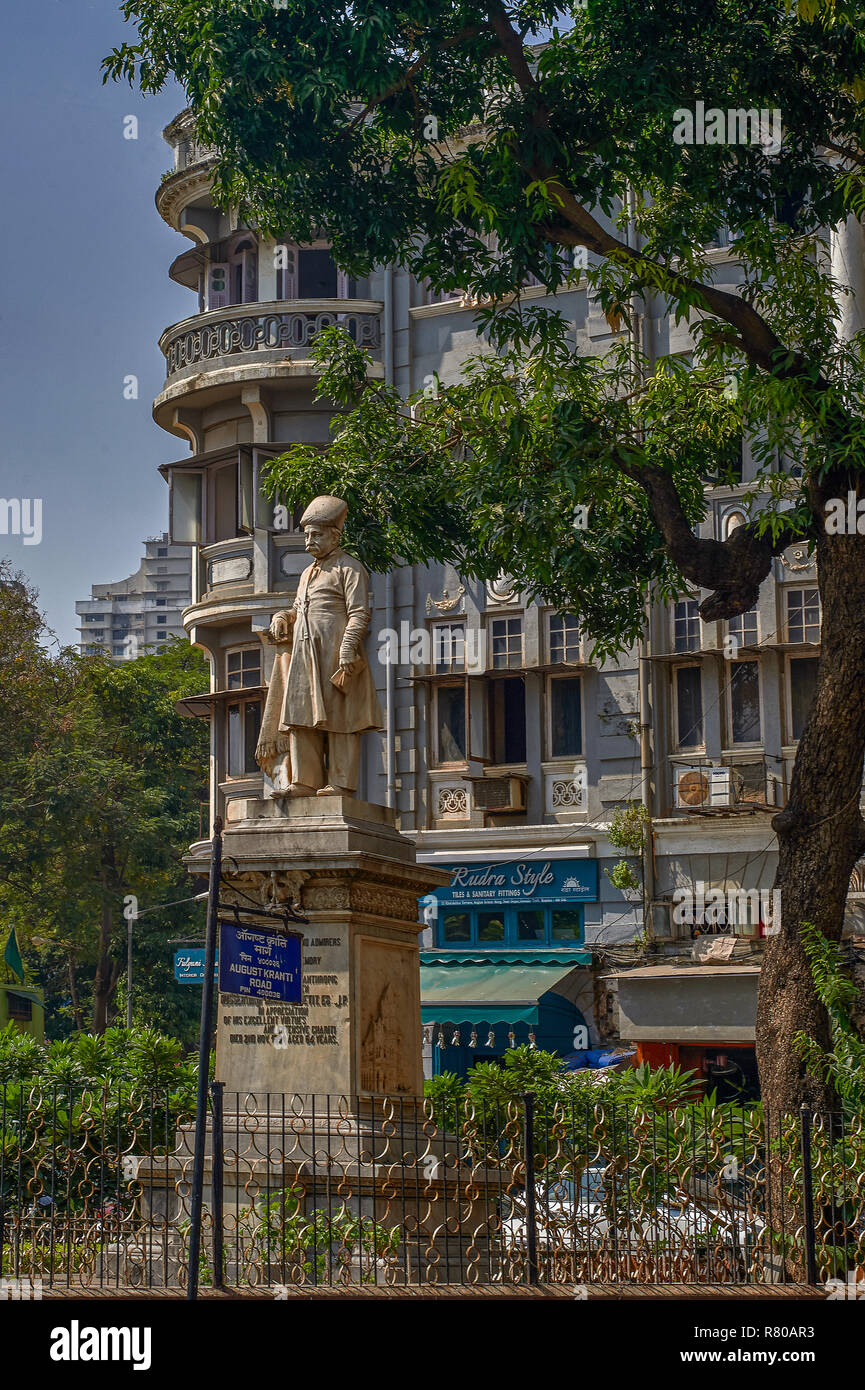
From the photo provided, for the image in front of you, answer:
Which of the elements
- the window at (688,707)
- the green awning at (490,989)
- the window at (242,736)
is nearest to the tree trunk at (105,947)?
the window at (242,736)

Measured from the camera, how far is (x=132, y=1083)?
14.4 metres

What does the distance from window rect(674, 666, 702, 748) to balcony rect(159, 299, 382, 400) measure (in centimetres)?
848

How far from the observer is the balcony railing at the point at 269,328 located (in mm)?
31109

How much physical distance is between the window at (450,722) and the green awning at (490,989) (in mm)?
3507

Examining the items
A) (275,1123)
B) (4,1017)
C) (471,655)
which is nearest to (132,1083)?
(275,1123)

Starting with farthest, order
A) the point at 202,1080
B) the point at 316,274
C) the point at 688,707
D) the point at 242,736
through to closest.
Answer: the point at 316,274 → the point at 242,736 → the point at 688,707 → the point at 202,1080

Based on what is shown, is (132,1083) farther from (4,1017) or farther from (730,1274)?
(4,1017)

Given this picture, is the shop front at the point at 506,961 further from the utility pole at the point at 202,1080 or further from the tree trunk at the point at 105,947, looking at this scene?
the utility pole at the point at 202,1080

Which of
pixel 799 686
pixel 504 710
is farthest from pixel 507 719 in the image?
pixel 799 686

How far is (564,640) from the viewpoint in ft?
97.3

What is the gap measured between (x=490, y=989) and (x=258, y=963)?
16.6 meters

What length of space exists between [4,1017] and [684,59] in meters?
22.5

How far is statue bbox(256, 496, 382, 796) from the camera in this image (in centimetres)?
1346

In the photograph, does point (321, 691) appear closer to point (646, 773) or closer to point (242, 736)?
point (646, 773)
